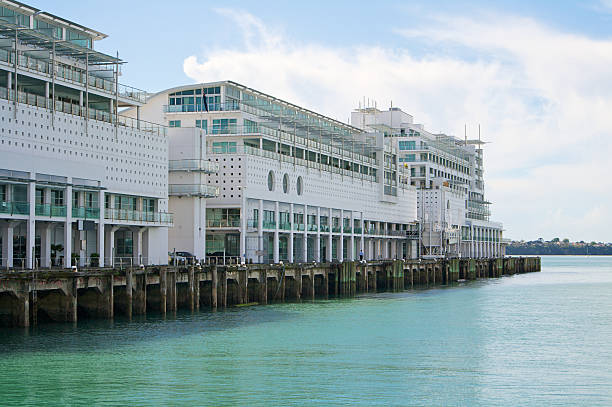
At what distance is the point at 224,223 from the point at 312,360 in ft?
136

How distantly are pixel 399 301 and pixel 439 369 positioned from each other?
116 feet

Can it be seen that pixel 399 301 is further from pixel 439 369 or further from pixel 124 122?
pixel 439 369

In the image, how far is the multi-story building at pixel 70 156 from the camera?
5262 cm

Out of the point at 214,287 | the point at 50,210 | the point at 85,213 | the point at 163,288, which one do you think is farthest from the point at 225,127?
the point at 163,288

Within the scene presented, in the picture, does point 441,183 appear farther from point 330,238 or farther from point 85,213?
point 85,213

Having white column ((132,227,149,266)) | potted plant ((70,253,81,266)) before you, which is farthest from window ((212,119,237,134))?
potted plant ((70,253,81,266))

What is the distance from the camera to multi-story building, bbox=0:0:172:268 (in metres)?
52.6

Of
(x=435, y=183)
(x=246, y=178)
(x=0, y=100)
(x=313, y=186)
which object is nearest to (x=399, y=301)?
(x=246, y=178)

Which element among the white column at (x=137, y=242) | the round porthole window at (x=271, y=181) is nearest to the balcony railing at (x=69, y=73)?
the white column at (x=137, y=242)

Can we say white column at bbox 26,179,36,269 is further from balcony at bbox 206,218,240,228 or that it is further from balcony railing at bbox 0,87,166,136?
balcony at bbox 206,218,240,228

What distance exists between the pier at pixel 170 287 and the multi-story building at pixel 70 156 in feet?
10.9

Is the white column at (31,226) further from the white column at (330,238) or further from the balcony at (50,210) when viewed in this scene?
the white column at (330,238)

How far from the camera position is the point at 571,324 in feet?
179

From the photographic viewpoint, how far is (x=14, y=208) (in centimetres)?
5131
